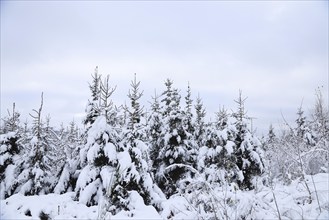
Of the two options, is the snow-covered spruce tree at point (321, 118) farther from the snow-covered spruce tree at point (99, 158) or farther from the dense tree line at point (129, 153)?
the snow-covered spruce tree at point (99, 158)

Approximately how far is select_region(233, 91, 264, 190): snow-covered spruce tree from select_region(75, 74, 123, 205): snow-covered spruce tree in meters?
8.27

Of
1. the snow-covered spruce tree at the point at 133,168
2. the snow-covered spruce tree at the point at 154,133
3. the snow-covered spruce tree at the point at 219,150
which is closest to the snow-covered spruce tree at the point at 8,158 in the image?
the snow-covered spruce tree at the point at 133,168

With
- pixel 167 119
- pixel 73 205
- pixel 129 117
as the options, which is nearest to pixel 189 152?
pixel 167 119

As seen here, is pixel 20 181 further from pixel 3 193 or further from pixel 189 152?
pixel 189 152

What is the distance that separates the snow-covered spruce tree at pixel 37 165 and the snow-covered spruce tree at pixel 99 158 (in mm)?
4114

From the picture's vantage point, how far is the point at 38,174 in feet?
47.2

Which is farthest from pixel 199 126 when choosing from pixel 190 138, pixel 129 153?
pixel 129 153

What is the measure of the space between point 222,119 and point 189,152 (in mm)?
3434

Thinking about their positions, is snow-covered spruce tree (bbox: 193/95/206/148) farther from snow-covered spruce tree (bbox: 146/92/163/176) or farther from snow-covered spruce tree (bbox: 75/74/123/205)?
snow-covered spruce tree (bbox: 75/74/123/205)

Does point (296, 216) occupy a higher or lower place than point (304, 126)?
lower

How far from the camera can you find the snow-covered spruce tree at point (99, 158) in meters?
11.4

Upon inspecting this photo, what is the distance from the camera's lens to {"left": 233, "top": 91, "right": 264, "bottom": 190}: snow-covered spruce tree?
16.6 metres

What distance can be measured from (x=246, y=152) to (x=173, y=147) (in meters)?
4.92

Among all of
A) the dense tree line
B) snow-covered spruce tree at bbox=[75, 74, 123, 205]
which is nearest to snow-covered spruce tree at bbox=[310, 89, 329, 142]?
the dense tree line
